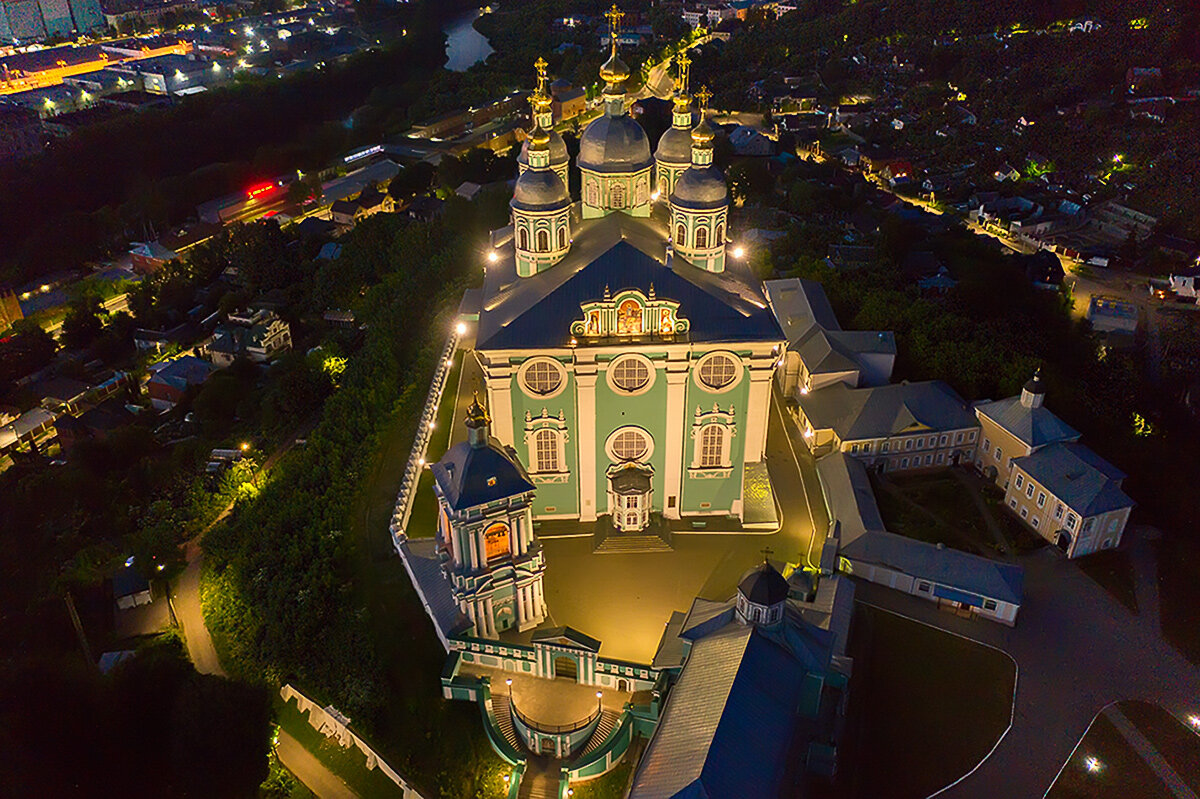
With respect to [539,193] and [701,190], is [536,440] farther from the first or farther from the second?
[701,190]

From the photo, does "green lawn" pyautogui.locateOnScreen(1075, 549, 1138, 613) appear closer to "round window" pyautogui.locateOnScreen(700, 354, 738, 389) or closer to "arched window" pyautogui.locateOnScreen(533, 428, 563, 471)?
"round window" pyautogui.locateOnScreen(700, 354, 738, 389)

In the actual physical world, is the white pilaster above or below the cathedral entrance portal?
above

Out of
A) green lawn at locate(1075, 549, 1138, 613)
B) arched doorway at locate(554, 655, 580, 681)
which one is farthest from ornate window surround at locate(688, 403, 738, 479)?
green lawn at locate(1075, 549, 1138, 613)

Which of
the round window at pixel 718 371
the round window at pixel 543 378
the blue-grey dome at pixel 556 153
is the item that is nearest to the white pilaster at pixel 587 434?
the round window at pixel 543 378

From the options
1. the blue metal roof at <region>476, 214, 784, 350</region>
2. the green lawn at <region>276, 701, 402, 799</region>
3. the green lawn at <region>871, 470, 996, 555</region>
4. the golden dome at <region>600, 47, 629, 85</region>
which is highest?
the golden dome at <region>600, 47, 629, 85</region>

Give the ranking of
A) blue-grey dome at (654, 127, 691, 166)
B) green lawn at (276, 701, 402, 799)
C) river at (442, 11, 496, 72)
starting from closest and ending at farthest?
green lawn at (276, 701, 402, 799) → blue-grey dome at (654, 127, 691, 166) → river at (442, 11, 496, 72)
